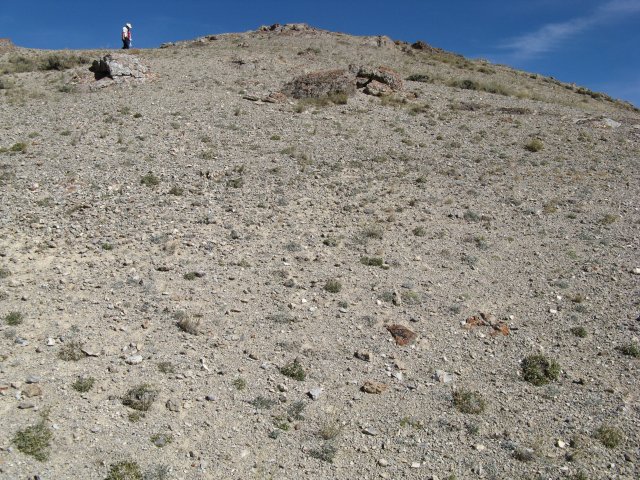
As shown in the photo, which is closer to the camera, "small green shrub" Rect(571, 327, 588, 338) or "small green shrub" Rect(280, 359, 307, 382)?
"small green shrub" Rect(280, 359, 307, 382)

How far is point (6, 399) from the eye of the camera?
7.55m

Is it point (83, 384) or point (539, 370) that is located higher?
point (539, 370)

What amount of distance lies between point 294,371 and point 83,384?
3493 mm

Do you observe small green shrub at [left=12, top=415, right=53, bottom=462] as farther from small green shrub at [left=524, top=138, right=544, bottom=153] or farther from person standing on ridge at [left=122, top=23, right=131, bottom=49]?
person standing on ridge at [left=122, top=23, right=131, bottom=49]

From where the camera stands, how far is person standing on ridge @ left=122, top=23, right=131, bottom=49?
37.0 m

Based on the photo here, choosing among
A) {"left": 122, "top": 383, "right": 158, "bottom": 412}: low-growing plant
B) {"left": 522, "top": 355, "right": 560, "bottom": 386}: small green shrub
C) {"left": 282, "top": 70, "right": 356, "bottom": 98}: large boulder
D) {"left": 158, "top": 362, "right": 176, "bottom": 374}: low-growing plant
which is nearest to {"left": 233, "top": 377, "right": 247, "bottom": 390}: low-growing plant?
{"left": 158, "top": 362, "right": 176, "bottom": 374}: low-growing plant

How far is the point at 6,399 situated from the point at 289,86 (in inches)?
913

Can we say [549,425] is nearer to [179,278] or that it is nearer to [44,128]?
[179,278]

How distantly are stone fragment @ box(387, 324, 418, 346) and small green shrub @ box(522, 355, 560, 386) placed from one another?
7.09 feet

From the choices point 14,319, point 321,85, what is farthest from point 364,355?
point 321,85

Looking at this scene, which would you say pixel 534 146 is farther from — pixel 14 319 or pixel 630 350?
pixel 14 319

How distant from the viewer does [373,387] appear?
8734mm

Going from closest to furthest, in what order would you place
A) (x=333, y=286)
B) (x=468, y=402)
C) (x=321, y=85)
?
(x=468, y=402) < (x=333, y=286) < (x=321, y=85)

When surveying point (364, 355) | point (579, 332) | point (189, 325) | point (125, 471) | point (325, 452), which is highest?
point (579, 332)
